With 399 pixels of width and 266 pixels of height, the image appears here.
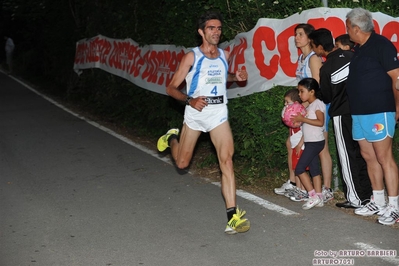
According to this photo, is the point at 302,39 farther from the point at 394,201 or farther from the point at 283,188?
the point at 394,201

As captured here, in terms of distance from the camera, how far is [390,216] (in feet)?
22.8

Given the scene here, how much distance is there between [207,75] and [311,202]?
1803 millimetres

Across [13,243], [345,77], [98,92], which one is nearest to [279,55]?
[345,77]

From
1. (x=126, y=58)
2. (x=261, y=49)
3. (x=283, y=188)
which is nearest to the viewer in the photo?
(x=283, y=188)

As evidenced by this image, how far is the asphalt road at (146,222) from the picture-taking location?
626cm

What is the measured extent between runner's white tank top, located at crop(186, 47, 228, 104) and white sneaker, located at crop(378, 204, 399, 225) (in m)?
2.00

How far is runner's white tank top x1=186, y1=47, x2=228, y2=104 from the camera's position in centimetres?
722

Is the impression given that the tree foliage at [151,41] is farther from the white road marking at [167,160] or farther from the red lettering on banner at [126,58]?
the white road marking at [167,160]

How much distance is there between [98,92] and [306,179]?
36.1 feet

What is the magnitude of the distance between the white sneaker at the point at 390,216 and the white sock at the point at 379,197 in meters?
0.26

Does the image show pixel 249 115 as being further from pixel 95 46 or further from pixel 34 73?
pixel 34 73

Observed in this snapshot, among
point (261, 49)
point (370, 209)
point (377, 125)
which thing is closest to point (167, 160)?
point (261, 49)

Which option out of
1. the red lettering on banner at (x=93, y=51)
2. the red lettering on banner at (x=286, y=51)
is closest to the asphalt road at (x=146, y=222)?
the red lettering on banner at (x=286, y=51)

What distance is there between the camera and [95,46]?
18.4 m
